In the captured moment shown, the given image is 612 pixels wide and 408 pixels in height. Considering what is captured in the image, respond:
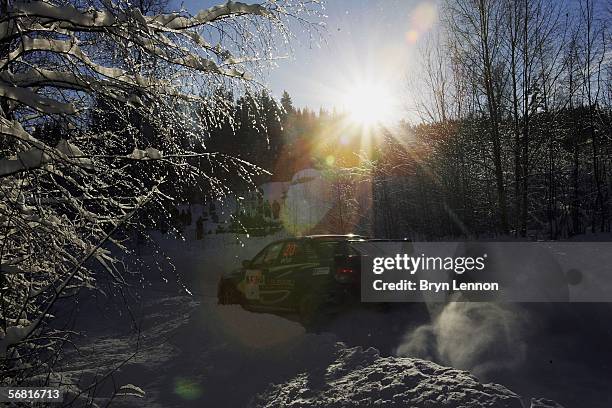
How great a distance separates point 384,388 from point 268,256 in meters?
4.84

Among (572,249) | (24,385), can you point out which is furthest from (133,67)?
(572,249)

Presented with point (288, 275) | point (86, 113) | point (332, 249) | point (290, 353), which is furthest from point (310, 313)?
point (86, 113)

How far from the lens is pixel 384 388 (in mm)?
4770

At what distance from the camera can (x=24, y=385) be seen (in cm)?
355

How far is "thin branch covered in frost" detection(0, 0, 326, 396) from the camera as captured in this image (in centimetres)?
244

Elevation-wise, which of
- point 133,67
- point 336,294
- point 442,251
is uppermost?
point 133,67

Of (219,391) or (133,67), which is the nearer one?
(133,67)

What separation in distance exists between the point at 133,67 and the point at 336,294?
571 cm

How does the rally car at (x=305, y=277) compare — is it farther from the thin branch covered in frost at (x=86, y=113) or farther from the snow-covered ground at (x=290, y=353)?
the thin branch covered in frost at (x=86, y=113)

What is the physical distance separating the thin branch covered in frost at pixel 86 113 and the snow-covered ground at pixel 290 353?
1.16 m

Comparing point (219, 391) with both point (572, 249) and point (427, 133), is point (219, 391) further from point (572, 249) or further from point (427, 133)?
point (427, 133)

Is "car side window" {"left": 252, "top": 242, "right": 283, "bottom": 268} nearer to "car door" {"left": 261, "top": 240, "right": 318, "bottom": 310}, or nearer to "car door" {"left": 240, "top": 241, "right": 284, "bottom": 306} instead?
"car door" {"left": 240, "top": 241, "right": 284, "bottom": 306}

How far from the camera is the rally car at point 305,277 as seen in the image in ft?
25.4

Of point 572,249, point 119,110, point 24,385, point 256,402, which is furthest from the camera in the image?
point 572,249
